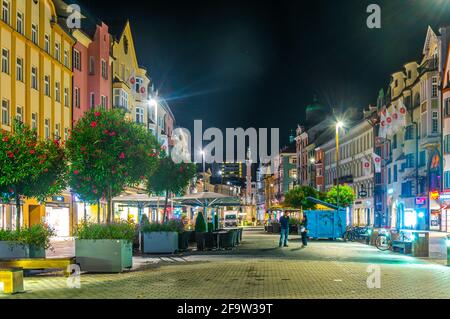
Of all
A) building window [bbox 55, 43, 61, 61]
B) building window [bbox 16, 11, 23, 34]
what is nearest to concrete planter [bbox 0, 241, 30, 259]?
building window [bbox 16, 11, 23, 34]

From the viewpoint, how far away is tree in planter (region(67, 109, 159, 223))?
24.5 metres

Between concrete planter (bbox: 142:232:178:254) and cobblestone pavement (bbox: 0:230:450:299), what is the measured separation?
132 inches

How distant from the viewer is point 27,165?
20953 millimetres

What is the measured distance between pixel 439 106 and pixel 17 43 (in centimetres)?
3599

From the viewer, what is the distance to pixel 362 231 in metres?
43.6

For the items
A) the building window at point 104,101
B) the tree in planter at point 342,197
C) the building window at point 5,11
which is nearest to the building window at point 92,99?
the building window at point 104,101

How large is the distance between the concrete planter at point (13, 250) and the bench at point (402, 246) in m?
15.9

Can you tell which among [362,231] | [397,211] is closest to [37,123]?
[362,231]

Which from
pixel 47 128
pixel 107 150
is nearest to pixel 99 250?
pixel 107 150

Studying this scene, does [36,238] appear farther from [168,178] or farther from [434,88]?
[434,88]

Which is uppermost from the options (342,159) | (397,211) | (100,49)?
(100,49)

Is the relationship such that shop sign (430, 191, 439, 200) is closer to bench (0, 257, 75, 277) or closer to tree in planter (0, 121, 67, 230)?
tree in planter (0, 121, 67, 230)

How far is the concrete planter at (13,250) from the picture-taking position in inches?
725

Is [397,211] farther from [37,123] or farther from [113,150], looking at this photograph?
[113,150]
